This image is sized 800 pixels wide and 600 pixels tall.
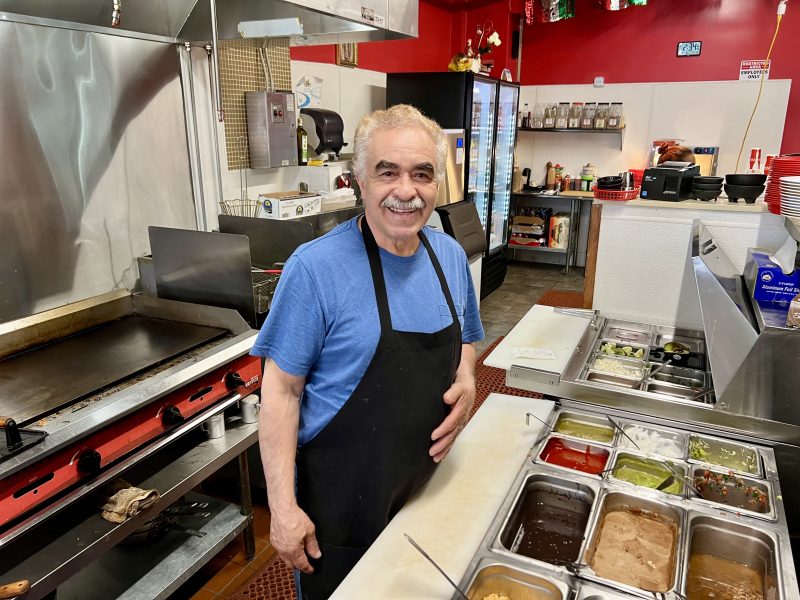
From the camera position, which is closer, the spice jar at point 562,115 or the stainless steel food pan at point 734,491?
the stainless steel food pan at point 734,491

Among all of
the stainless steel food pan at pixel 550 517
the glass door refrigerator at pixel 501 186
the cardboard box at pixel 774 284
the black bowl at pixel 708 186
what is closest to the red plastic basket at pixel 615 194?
the black bowl at pixel 708 186

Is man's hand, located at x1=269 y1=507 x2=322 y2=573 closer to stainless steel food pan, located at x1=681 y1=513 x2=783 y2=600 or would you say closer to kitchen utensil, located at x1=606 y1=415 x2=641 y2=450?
stainless steel food pan, located at x1=681 y1=513 x2=783 y2=600

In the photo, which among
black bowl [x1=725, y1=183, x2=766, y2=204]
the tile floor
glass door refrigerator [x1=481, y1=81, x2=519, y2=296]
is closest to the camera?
the tile floor

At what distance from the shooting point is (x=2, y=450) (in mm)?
1565

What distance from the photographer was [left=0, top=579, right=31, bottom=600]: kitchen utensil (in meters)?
1.48

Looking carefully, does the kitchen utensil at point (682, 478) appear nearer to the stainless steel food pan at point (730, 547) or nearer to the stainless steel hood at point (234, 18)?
the stainless steel food pan at point (730, 547)

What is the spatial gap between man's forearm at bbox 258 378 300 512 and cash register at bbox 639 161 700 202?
8.03ft

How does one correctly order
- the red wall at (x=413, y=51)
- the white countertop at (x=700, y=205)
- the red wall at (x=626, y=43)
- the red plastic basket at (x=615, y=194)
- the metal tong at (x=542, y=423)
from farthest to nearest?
the red wall at (x=626, y=43) < the red wall at (x=413, y=51) < the red plastic basket at (x=615, y=194) < the white countertop at (x=700, y=205) < the metal tong at (x=542, y=423)

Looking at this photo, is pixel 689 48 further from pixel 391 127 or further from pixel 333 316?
pixel 333 316

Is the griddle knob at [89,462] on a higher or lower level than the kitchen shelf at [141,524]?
higher

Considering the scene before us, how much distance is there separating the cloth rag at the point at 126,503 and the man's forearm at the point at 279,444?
2.33ft

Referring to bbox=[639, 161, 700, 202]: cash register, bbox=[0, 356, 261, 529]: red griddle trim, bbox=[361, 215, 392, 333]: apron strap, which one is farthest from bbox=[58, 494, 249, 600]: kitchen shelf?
bbox=[639, 161, 700, 202]: cash register

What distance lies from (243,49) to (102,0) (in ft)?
3.22

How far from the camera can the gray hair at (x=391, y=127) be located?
4.52 feet
